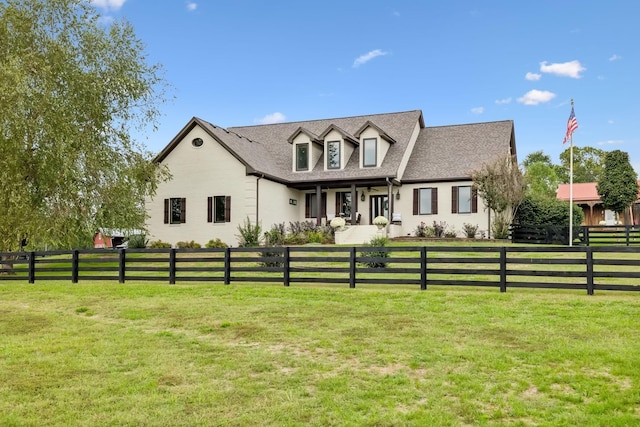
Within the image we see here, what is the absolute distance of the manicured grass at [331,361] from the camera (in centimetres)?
490

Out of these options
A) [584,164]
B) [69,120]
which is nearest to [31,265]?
[69,120]

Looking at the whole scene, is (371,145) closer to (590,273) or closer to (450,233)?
(450,233)

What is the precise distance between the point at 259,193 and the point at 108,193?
7646mm

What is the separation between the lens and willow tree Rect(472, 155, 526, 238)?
2470 cm

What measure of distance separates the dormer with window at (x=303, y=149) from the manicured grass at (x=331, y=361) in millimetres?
17840

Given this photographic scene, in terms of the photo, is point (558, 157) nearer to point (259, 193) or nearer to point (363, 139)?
point (363, 139)

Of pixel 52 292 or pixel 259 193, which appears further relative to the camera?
pixel 259 193

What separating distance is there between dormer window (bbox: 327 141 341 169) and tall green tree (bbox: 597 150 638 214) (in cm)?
1948

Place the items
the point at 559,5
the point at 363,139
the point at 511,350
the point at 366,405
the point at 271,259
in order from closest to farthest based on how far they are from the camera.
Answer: the point at 366,405 < the point at 511,350 < the point at 271,259 < the point at 559,5 < the point at 363,139

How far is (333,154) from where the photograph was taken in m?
28.3

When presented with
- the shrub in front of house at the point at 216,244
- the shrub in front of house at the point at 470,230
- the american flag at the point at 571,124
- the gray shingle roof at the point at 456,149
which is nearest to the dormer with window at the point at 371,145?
the gray shingle roof at the point at 456,149

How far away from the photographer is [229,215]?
84.8 ft

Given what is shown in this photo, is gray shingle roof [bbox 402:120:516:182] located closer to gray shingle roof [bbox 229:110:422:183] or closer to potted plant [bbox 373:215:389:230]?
gray shingle roof [bbox 229:110:422:183]

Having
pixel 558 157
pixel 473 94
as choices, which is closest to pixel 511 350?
pixel 473 94
